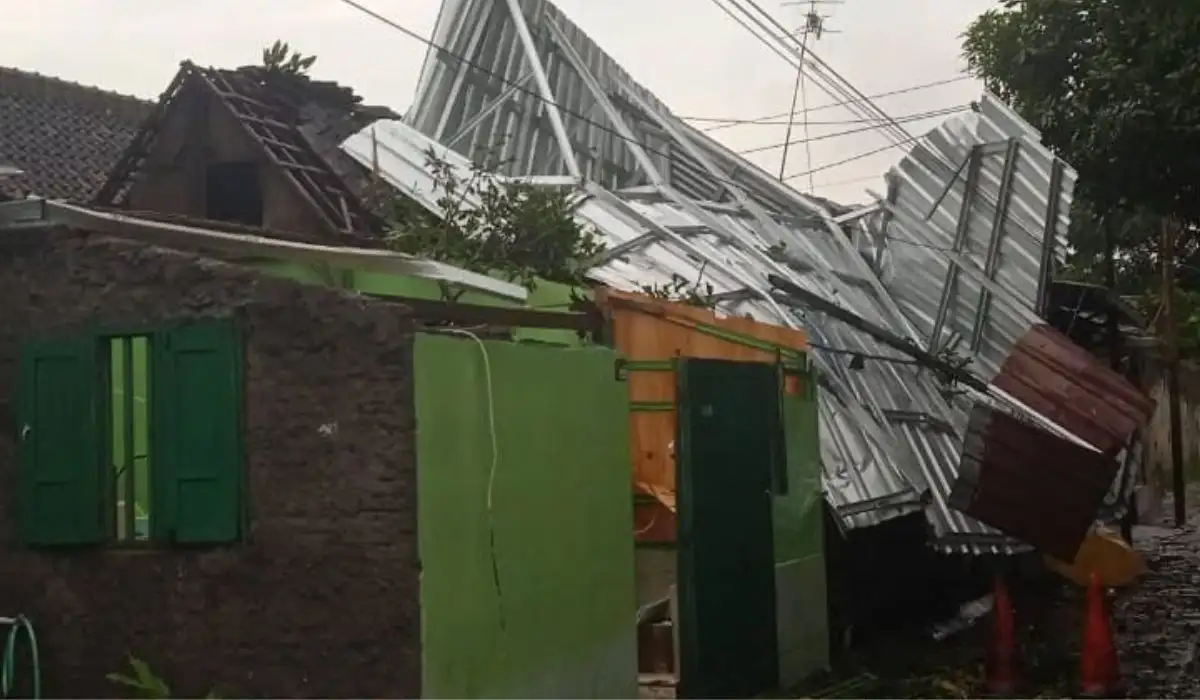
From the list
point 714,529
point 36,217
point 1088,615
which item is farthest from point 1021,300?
point 36,217

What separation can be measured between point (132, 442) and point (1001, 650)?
655 cm

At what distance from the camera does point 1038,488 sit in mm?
11734

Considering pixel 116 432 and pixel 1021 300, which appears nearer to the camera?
pixel 116 432

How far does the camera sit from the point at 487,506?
7059 millimetres

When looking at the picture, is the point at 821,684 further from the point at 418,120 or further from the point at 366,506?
the point at 418,120

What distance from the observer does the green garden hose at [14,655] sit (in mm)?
7316

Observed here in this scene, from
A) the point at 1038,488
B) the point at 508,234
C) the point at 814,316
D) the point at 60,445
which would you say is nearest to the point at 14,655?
the point at 60,445

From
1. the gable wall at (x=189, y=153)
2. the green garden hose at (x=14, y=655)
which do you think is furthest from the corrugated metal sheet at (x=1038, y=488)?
the gable wall at (x=189, y=153)

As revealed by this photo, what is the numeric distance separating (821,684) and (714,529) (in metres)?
1.99

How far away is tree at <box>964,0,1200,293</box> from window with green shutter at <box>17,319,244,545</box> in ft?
30.7

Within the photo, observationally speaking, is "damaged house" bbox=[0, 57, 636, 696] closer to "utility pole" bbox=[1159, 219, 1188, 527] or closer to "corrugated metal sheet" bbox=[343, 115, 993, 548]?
"corrugated metal sheet" bbox=[343, 115, 993, 548]

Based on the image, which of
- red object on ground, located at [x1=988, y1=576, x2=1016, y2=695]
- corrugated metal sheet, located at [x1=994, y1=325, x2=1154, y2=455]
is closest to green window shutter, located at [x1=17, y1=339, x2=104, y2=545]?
red object on ground, located at [x1=988, y1=576, x2=1016, y2=695]

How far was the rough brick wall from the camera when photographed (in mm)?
6617

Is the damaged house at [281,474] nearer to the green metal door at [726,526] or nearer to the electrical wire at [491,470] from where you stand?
the electrical wire at [491,470]
